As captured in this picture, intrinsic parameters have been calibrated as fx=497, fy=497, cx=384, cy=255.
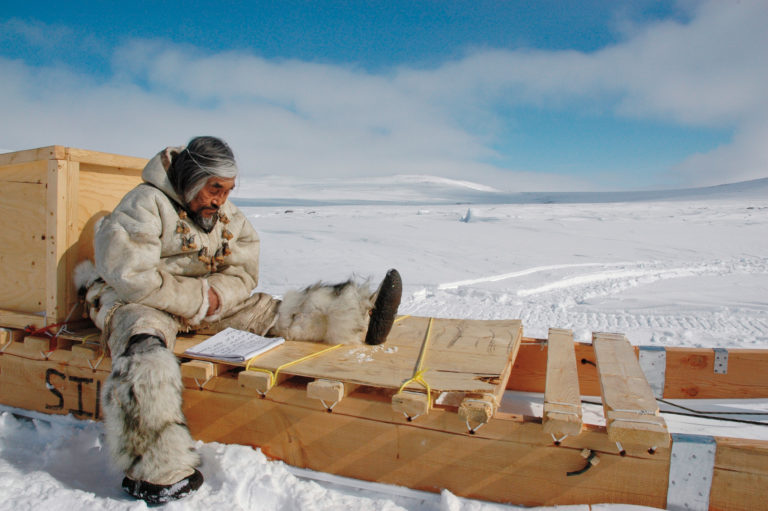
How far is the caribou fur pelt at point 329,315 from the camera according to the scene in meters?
2.98

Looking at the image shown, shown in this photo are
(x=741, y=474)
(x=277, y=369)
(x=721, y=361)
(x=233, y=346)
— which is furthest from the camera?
(x=721, y=361)

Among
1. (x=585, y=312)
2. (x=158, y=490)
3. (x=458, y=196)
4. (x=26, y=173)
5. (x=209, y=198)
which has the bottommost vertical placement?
(x=158, y=490)

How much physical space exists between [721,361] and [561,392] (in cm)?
145

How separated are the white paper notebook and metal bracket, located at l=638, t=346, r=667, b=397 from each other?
219 cm

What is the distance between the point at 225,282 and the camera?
10.2 feet

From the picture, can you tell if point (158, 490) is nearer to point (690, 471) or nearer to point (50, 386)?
point (50, 386)

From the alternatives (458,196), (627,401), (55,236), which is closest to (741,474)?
(627,401)

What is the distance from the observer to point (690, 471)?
189 centimetres

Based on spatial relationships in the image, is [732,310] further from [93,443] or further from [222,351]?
[93,443]

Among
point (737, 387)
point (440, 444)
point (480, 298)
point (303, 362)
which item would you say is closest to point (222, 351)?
point (303, 362)

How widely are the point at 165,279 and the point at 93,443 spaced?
3.04 feet

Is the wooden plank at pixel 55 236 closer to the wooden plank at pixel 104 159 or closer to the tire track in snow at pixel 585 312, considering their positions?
the wooden plank at pixel 104 159

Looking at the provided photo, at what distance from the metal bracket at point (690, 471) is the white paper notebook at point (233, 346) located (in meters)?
1.94

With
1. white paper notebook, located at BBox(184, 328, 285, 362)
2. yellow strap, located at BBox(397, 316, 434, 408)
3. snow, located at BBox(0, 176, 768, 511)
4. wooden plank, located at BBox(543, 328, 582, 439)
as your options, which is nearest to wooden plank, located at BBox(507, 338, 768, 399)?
snow, located at BBox(0, 176, 768, 511)
